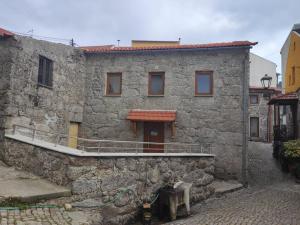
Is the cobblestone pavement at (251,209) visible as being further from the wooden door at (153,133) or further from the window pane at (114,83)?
the window pane at (114,83)

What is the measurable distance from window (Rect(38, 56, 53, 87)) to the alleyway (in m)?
6.51

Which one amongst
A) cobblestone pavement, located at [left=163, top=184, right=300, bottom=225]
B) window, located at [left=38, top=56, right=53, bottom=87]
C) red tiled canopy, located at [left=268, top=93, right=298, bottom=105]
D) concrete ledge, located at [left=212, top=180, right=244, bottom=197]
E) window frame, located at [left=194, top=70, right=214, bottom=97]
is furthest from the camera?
red tiled canopy, located at [left=268, top=93, right=298, bottom=105]

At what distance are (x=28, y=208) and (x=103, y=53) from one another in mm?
8888

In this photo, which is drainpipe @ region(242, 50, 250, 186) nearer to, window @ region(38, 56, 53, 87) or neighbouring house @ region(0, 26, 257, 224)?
neighbouring house @ region(0, 26, 257, 224)

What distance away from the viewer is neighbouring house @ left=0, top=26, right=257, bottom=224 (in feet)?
30.1

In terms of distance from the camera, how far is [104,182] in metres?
6.86

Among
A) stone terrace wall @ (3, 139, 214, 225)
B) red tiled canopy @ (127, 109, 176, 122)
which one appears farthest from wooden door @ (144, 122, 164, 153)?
stone terrace wall @ (3, 139, 214, 225)

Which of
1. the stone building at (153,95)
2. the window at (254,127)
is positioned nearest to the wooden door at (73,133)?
the stone building at (153,95)

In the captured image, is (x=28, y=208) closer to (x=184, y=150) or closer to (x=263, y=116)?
(x=184, y=150)

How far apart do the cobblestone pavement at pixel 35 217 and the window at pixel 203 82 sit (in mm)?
8017

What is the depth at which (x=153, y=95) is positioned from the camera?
12.7 meters

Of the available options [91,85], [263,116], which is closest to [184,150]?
[91,85]

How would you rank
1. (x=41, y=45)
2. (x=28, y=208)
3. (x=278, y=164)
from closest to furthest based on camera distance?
(x=28, y=208)
(x=41, y=45)
(x=278, y=164)

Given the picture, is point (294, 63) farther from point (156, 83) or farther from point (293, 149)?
point (156, 83)
